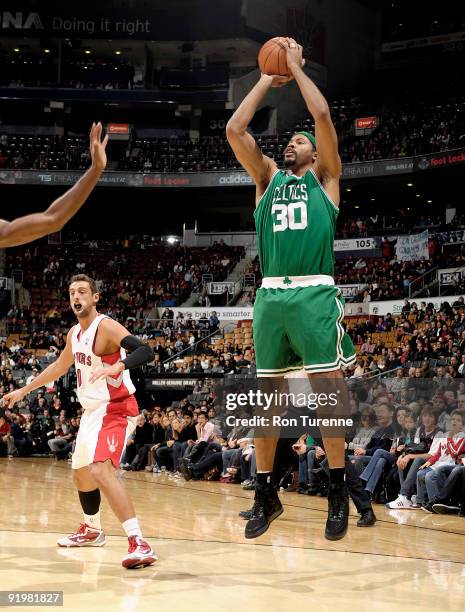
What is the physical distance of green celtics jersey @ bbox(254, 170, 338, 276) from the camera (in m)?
5.02

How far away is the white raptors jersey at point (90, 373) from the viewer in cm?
614

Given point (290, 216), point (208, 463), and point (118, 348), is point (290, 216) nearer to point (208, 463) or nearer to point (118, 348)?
point (118, 348)

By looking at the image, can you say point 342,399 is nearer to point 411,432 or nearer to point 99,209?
point 411,432

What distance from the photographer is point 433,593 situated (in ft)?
15.7

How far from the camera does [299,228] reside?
5.01 metres

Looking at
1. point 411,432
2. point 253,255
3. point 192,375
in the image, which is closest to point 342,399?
point 411,432

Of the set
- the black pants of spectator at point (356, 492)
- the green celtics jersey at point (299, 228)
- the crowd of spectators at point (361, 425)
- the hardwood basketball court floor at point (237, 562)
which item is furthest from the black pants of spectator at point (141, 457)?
the green celtics jersey at point (299, 228)

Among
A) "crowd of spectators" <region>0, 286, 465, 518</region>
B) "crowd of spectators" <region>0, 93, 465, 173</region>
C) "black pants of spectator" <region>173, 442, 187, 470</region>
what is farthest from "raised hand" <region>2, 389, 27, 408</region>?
"crowd of spectators" <region>0, 93, 465, 173</region>

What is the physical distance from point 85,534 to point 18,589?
1891 millimetres

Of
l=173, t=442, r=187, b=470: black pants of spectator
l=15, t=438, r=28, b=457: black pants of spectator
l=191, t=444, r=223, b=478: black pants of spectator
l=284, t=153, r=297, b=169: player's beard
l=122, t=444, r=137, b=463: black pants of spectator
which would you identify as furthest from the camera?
l=15, t=438, r=28, b=457: black pants of spectator

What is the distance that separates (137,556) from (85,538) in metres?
1.14

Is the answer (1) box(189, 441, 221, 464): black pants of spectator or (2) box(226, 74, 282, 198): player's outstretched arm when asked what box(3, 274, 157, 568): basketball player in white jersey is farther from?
(1) box(189, 441, 221, 464): black pants of spectator

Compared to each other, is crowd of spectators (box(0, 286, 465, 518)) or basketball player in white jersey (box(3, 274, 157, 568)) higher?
basketball player in white jersey (box(3, 274, 157, 568))

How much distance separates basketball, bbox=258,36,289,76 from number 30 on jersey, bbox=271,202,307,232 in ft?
2.68
